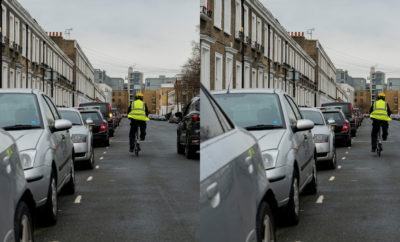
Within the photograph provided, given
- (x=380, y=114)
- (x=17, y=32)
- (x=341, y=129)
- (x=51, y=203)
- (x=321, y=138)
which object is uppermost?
(x=17, y=32)

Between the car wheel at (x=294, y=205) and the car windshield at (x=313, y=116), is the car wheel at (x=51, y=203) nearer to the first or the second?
the car wheel at (x=294, y=205)

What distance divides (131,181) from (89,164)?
3.92 feet

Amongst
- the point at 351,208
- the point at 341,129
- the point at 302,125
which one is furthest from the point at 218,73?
the point at 341,129

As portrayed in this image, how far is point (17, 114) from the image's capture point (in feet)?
6.46

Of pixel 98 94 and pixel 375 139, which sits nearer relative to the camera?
pixel 98 94

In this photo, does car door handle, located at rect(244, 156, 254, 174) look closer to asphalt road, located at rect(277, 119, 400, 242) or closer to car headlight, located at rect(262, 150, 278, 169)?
car headlight, located at rect(262, 150, 278, 169)

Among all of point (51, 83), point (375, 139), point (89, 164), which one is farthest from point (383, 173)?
point (51, 83)

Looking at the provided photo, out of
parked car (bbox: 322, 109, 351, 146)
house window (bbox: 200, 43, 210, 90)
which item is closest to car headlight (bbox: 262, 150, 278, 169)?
house window (bbox: 200, 43, 210, 90)

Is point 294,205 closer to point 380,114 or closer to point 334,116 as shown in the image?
point 380,114

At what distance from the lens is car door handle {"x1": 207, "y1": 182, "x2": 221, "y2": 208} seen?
5.76 feet

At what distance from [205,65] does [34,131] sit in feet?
2.05

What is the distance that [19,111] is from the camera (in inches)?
78.8

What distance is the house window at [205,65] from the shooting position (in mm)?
1988

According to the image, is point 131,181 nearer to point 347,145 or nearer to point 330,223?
point 330,223
